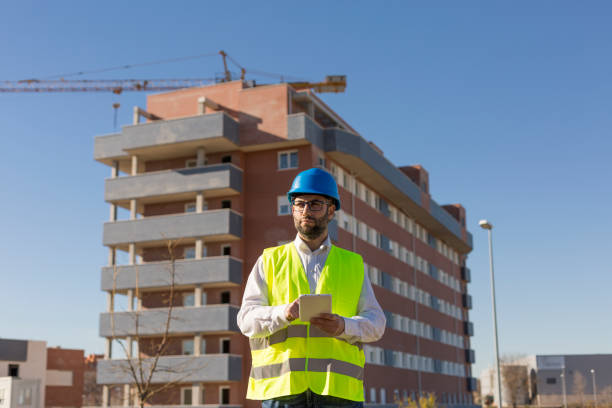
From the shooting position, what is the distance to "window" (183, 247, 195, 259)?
48.1 meters

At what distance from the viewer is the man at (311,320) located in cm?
471

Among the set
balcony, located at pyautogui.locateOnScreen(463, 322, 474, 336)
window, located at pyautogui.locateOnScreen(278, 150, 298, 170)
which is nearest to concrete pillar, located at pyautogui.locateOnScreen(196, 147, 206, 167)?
window, located at pyautogui.locateOnScreen(278, 150, 298, 170)

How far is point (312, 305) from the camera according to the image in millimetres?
4465

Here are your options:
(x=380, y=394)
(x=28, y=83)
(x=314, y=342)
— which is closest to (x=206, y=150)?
(x=380, y=394)

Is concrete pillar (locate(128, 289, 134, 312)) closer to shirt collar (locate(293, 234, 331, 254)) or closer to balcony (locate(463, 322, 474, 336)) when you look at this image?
shirt collar (locate(293, 234, 331, 254))

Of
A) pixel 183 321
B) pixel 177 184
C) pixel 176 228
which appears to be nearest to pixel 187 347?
pixel 183 321

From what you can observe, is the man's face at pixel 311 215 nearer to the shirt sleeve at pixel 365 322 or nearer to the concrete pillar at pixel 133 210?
the shirt sleeve at pixel 365 322

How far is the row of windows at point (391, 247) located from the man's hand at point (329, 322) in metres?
43.3

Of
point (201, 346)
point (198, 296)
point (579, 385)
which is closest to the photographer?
point (198, 296)

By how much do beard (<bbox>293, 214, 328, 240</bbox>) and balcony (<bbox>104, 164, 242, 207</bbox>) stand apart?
4109cm

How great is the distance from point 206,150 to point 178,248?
20.7 feet

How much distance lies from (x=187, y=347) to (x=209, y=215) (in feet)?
26.1

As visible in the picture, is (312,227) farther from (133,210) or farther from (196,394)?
(133,210)

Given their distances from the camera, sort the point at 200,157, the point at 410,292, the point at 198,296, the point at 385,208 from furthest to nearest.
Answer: the point at 410,292
the point at 385,208
the point at 200,157
the point at 198,296
